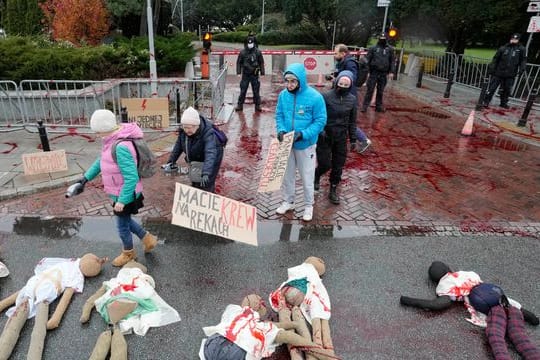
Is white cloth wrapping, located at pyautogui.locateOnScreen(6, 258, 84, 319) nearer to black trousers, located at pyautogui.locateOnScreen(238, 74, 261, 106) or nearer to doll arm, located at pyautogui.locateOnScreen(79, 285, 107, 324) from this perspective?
doll arm, located at pyautogui.locateOnScreen(79, 285, 107, 324)

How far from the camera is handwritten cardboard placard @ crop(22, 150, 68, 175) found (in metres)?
6.20

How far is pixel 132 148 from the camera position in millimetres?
3924

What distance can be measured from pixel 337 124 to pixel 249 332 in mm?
3204

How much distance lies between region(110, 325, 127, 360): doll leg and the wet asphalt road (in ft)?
0.44

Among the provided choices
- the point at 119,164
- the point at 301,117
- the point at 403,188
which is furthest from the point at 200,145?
the point at 403,188

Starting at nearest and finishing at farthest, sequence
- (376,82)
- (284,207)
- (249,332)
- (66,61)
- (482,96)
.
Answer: (249,332) → (284,207) → (66,61) → (376,82) → (482,96)

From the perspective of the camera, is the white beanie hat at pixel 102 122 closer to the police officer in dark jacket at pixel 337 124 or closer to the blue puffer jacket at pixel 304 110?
the blue puffer jacket at pixel 304 110

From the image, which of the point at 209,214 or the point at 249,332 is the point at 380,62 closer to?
the point at 209,214

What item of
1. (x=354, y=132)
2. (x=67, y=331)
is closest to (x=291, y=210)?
(x=354, y=132)

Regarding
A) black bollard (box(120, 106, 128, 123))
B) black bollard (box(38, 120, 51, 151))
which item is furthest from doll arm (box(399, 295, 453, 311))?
black bollard (box(38, 120, 51, 151))

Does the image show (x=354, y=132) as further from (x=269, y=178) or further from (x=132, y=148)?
(x=132, y=148)

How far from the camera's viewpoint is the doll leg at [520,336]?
129 inches

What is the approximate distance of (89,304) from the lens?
12.1 feet

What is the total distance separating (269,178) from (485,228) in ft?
9.95
